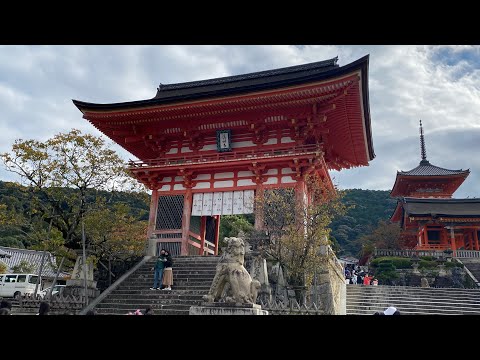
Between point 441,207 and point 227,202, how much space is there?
25.0 m

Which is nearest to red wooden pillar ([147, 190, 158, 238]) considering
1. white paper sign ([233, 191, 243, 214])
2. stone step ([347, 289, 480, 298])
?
white paper sign ([233, 191, 243, 214])

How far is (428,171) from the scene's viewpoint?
4469 cm

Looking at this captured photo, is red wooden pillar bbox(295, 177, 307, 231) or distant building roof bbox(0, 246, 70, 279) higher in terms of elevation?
red wooden pillar bbox(295, 177, 307, 231)

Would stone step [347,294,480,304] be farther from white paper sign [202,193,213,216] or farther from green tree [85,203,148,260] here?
green tree [85,203,148,260]

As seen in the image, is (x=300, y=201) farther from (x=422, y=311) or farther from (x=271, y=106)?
(x=422, y=311)

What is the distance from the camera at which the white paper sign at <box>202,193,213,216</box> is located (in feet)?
64.9

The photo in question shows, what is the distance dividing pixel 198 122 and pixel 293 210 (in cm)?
829

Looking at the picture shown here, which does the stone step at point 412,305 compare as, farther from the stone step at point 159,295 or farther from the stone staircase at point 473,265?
the stone staircase at point 473,265

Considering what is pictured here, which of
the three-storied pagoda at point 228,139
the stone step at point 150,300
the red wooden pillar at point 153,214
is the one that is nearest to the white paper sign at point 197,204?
the three-storied pagoda at point 228,139

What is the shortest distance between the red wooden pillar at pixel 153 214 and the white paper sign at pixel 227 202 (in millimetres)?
3623

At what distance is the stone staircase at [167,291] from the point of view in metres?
12.5

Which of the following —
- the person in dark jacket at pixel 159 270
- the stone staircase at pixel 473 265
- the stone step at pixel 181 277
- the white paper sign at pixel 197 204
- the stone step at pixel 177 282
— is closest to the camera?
the person in dark jacket at pixel 159 270

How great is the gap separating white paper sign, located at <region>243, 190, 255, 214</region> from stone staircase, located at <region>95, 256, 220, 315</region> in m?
3.74

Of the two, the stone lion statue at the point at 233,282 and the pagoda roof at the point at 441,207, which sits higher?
the pagoda roof at the point at 441,207
